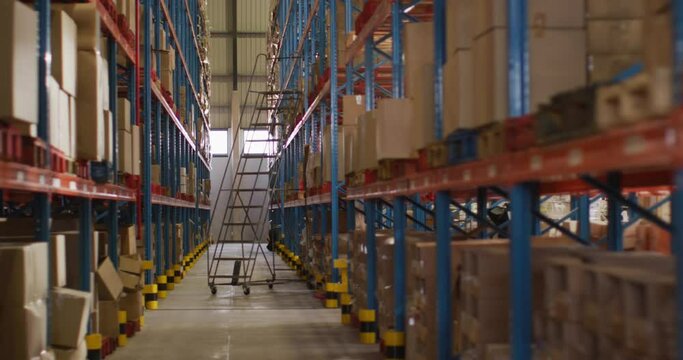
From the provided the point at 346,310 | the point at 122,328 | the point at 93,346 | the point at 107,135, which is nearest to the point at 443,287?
the point at 107,135

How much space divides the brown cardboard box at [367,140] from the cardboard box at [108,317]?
2784 millimetres

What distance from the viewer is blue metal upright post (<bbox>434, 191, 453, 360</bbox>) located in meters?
5.88

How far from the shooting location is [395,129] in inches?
276

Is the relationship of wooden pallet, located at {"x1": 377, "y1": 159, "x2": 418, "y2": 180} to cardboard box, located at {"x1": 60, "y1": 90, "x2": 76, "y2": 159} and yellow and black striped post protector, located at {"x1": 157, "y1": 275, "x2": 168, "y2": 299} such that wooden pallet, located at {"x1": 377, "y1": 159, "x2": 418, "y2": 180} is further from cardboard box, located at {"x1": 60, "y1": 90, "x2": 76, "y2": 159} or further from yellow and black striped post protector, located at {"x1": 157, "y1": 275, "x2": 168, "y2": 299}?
yellow and black striped post protector, located at {"x1": 157, "y1": 275, "x2": 168, "y2": 299}

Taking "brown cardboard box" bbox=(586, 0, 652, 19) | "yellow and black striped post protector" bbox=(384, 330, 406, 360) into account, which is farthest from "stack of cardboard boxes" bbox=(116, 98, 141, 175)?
"brown cardboard box" bbox=(586, 0, 652, 19)

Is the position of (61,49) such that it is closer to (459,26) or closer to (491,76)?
(459,26)

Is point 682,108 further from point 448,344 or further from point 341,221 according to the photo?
point 341,221

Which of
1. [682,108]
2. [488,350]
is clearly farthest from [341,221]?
[682,108]

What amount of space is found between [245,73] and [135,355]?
28.4 m

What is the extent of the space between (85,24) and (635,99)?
508cm

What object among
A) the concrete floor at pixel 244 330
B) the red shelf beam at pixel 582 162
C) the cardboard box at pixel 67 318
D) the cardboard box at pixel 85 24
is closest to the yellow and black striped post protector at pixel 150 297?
the concrete floor at pixel 244 330

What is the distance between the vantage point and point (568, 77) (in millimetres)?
4301

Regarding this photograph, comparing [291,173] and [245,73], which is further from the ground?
[245,73]

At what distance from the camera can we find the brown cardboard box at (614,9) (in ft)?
13.9
